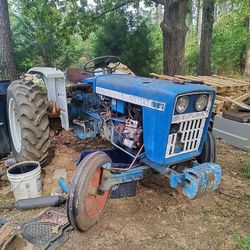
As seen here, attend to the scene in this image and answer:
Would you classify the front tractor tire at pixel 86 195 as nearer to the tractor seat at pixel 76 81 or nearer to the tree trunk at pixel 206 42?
the tractor seat at pixel 76 81

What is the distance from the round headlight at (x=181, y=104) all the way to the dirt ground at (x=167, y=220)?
3.50 feet

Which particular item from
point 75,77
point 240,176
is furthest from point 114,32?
point 240,176

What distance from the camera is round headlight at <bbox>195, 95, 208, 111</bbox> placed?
106 inches

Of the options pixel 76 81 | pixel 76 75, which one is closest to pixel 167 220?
pixel 76 81

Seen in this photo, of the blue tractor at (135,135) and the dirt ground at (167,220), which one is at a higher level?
the blue tractor at (135,135)

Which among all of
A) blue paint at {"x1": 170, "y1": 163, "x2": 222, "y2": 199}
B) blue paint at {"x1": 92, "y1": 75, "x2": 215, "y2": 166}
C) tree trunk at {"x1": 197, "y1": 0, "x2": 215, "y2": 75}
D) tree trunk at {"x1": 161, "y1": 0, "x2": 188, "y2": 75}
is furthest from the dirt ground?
tree trunk at {"x1": 197, "y1": 0, "x2": 215, "y2": 75}

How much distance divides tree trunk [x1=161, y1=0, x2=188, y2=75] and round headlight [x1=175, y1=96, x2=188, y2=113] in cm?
512

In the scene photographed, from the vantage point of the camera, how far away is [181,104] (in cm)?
256

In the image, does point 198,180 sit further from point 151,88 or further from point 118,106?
point 118,106

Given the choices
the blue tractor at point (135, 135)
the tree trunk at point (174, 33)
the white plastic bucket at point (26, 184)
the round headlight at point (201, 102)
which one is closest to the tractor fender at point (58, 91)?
the blue tractor at point (135, 135)

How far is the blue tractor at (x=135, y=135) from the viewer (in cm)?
249

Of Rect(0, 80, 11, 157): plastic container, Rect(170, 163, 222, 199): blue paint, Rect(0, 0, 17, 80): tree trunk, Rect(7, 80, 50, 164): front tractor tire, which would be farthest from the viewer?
Rect(0, 0, 17, 80): tree trunk

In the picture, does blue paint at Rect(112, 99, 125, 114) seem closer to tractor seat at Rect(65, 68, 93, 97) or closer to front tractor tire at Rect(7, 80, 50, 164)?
tractor seat at Rect(65, 68, 93, 97)

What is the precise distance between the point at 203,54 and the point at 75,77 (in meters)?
6.94
